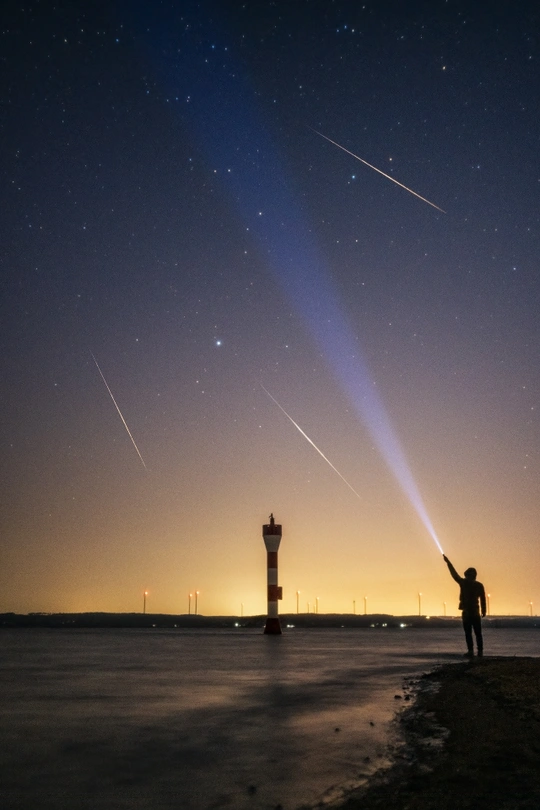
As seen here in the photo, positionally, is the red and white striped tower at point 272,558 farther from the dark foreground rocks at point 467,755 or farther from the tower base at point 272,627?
the dark foreground rocks at point 467,755

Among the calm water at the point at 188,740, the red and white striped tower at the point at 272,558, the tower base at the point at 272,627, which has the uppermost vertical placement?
the red and white striped tower at the point at 272,558

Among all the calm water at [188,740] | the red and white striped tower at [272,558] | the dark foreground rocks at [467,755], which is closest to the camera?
the dark foreground rocks at [467,755]

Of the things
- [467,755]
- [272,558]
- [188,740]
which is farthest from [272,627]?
[467,755]

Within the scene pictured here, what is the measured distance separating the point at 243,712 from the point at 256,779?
13.6 feet

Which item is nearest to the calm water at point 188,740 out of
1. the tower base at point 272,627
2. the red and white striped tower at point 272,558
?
the red and white striped tower at point 272,558

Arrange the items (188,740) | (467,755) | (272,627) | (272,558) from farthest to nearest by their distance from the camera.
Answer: (272,627), (272,558), (188,740), (467,755)

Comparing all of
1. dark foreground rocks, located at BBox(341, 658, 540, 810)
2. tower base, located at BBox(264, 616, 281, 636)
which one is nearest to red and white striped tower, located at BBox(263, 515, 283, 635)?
tower base, located at BBox(264, 616, 281, 636)

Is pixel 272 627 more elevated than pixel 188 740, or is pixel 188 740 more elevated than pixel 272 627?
pixel 272 627

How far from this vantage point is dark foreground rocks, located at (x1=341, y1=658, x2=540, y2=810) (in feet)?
16.3

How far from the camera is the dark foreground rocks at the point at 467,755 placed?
16.3ft

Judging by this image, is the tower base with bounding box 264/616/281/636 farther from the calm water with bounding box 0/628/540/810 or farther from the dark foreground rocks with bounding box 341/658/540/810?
the dark foreground rocks with bounding box 341/658/540/810

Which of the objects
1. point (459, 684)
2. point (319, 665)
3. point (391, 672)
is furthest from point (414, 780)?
point (319, 665)

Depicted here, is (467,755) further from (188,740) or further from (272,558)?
(272,558)

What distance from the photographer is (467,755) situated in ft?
21.0
